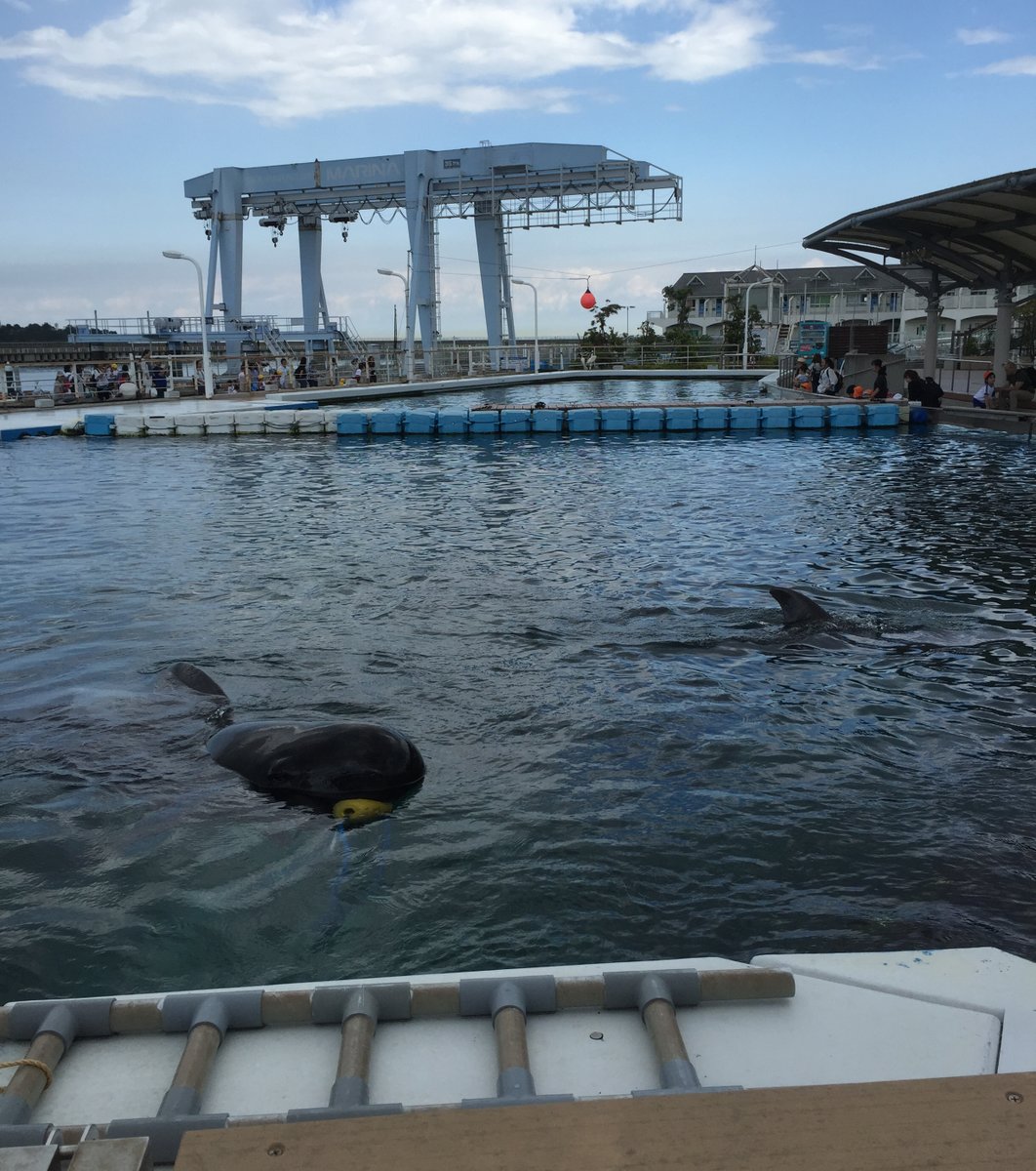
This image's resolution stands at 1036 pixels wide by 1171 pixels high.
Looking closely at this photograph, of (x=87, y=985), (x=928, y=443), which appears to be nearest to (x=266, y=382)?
(x=928, y=443)

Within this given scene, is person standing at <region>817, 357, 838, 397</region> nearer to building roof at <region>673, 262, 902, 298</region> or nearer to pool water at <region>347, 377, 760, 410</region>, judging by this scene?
pool water at <region>347, 377, 760, 410</region>

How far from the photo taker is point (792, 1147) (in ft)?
5.75

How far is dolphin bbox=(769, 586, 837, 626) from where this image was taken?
827cm

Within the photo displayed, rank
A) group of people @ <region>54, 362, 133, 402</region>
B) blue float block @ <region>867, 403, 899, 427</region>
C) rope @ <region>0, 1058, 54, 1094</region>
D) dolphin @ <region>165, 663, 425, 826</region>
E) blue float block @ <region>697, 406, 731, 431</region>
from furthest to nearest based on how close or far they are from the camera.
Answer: group of people @ <region>54, 362, 133, 402</region> < blue float block @ <region>697, 406, 731, 431</region> < blue float block @ <region>867, 403, 899, 427</region> < dolphin @ <region>165, 663, 425, 826</region> < rope @ <region>0, 1058, 54, 1094</region>

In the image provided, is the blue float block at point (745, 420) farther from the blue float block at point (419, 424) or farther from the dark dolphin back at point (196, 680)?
the dark dolphin back at point (196, 680)

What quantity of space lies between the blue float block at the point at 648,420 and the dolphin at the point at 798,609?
18.5m

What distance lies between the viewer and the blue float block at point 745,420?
86.0 feet

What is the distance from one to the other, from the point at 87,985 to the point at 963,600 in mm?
7970

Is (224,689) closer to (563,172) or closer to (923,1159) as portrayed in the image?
(923,1159)

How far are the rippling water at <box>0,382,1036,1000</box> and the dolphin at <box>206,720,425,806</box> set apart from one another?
0.14 meters

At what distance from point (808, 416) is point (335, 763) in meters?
22.7

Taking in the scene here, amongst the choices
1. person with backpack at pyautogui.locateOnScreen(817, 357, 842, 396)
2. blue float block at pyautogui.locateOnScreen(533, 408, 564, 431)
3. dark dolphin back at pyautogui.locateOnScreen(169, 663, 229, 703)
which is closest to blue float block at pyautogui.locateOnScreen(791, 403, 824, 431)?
person with backpack at pyautogui.locateOnScreen(817, 357, 842, 396)

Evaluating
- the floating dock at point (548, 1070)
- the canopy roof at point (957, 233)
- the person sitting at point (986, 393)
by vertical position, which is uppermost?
the canopy roof at point (957, 233)

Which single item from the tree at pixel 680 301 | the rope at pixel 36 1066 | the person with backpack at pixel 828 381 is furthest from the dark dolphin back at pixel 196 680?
the tree at pixel 680 301
